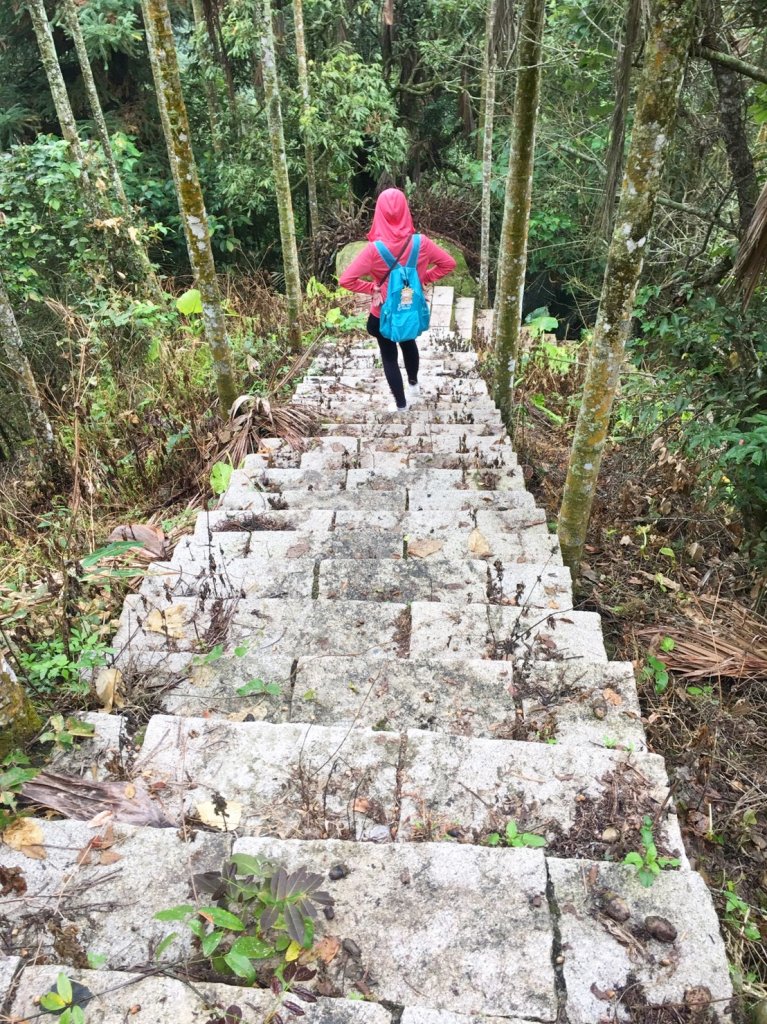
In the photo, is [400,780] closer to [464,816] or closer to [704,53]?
[464,816]

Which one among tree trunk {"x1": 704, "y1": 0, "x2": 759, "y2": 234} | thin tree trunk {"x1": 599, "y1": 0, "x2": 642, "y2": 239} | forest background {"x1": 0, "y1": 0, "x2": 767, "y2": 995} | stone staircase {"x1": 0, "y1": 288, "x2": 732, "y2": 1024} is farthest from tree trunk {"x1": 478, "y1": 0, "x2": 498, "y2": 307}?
stone staircase {"x1": 0, "y1": 288, "x2": 732, "y2": 1024}

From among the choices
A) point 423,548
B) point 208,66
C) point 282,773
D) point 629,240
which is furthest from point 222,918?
point 208,66

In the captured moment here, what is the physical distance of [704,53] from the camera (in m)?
2.74

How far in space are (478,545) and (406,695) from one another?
121 cm

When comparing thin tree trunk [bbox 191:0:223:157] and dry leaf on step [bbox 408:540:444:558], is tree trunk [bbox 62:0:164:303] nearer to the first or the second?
thin tree trunk [bbox 191:0:223:157]

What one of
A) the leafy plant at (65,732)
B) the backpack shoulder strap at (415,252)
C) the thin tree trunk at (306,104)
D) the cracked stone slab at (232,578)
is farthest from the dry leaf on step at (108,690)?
the thin tree trunk at (306,104)

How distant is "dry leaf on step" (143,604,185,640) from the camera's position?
9.63 ft

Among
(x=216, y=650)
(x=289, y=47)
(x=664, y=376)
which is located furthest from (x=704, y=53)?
(x=289, y=47)

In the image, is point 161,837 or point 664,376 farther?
point 664,376

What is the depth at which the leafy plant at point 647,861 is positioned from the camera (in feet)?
5.88

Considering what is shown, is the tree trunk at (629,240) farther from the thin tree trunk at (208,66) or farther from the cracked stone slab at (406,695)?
the thin tree trunk at (208,66)

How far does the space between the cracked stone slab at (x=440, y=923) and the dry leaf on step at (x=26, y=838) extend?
21.4 inches

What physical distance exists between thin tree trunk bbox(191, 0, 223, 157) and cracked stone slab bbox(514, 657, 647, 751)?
10.6 m

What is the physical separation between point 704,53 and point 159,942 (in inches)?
142
